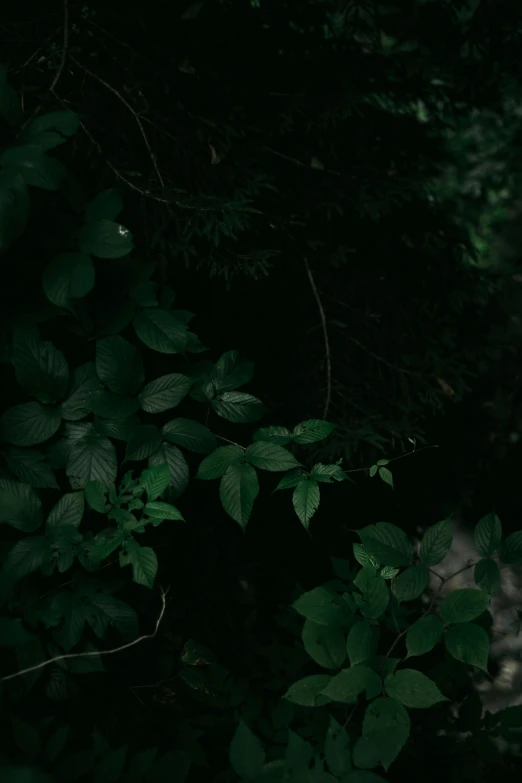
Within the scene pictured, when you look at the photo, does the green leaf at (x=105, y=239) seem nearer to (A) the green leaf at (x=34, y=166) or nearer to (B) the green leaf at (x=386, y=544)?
(A) the green leaf at (x=34, y=166)

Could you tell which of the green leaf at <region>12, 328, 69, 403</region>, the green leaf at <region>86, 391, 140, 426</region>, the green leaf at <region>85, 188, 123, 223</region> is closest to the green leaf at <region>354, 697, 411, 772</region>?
the green leaf at <region>86, 391, 140, 426</region>

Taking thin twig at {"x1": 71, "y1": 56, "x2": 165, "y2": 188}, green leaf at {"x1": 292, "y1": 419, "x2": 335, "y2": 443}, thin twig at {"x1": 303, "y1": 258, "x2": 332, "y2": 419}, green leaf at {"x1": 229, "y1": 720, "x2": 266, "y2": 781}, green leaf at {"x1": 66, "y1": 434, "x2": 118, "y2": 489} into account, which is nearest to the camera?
green leaf at {"x1": 229, "y1": 720, "x2": 266, "y2": 781}

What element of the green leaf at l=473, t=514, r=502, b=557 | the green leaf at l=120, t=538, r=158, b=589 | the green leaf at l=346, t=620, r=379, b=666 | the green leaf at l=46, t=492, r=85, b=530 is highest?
the green leaf at l=473, t=514, r=502, b=557

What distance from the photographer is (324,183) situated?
2275 millimetres

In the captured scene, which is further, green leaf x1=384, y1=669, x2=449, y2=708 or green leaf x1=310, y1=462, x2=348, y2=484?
green leaf x1=310, y1=462, x2=348, y2=484

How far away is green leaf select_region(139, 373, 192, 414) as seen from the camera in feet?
5.41

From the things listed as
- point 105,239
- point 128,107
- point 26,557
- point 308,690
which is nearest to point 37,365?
point 105,239

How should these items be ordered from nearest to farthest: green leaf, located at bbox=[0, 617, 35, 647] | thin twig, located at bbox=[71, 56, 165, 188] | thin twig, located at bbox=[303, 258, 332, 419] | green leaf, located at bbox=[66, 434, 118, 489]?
1. green leaf, located at bbox=[0, 617, 35, 647]
2. green leaf, located at bbox=[66, 434, 118, 489]
3. thin twig, located at bbox=[71, 56, 165, 188]
4. thin twig, located at bbox=[303, 258, 332, 419]

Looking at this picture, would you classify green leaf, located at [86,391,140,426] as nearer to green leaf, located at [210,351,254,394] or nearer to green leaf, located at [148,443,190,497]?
green leaf, located at [148,443,190,497]

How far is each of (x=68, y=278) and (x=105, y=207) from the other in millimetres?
216

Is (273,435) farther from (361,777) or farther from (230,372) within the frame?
(361,777)

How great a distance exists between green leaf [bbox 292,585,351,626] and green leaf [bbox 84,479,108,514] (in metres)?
0.51

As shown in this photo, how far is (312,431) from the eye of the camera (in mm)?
1728

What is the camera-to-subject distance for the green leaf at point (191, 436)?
5.41ft
